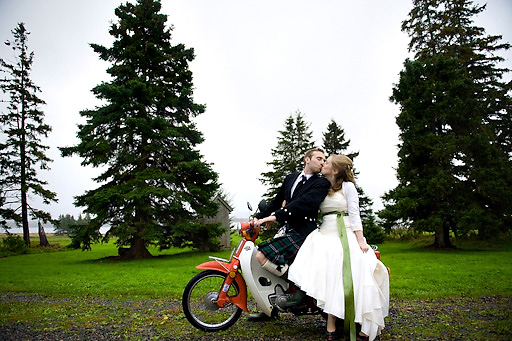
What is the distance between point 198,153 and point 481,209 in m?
13.8

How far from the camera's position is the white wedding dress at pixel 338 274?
3.58 meters

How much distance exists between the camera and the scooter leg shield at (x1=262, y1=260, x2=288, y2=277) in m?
4.02

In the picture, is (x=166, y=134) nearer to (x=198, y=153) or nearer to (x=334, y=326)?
(x=198, y=153)

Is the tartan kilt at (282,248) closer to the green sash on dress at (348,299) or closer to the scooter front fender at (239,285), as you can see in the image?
the scooter front fender at (239,285)

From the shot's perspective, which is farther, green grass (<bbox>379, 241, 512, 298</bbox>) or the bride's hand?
green grass (<bbox>379, 241, 512, 298</bbox>)

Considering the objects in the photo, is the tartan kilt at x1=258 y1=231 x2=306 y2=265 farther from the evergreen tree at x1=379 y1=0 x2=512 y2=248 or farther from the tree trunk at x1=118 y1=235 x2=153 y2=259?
the evergreen tree at x1=379 y1=0 x2=512 y2=248

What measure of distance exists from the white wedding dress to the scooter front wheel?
0.92 metres

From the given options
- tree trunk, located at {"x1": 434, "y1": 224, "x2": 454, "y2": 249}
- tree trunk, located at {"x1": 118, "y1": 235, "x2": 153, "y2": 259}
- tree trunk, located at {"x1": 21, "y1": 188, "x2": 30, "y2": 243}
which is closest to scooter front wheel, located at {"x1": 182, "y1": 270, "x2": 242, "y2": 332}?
tree trunk, located at {"x1": 118, "y1": 235, "x2": 153, "y2": 259}

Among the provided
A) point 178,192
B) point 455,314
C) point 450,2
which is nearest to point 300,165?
point 178,192

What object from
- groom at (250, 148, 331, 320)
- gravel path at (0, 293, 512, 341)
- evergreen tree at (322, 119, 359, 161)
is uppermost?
evergreen tree at (322, 119, 359, 161)

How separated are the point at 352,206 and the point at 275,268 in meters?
1.16

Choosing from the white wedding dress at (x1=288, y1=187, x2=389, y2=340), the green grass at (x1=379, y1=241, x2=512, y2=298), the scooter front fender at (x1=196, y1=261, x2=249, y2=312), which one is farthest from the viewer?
the green grass at (x1=379, y1=241, x2=512, y2=298)

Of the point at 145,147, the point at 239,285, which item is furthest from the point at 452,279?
the point at 145,147

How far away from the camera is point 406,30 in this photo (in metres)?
21.0
